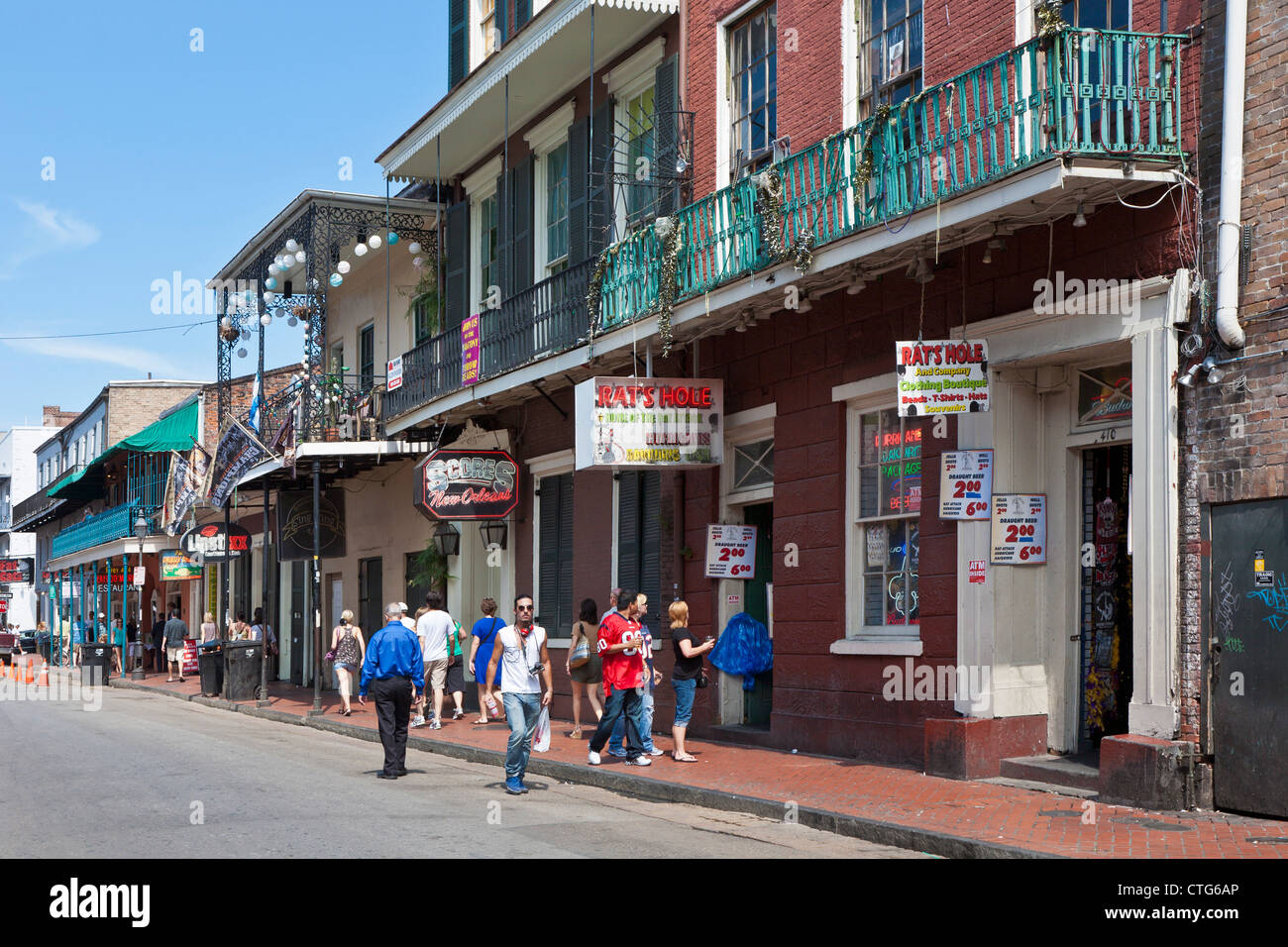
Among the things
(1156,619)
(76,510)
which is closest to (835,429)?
(1156,619)

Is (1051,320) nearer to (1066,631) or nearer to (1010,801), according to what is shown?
(1066,631)

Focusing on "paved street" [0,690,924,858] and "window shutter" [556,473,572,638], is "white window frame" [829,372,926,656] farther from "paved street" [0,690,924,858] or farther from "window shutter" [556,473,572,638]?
"window shutter" [556,473,572,638]

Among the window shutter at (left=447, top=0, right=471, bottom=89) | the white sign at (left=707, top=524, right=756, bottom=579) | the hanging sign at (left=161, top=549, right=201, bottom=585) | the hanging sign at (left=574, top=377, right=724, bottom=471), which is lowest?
the hanging sign at (left=161, top=549, right=201, bottom=585)

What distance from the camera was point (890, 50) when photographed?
43.5 feet

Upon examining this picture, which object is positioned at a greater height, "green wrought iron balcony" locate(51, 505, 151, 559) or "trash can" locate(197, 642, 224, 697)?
"green wrought iron balcony" locate(51, 505, 151, 559)

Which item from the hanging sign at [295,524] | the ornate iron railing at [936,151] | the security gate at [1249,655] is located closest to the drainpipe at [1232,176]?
the ornate iron railing at [936,151]

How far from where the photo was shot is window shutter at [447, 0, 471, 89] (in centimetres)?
2264

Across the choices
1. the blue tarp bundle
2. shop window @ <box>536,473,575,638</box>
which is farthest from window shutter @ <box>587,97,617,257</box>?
the blue tarp bundle

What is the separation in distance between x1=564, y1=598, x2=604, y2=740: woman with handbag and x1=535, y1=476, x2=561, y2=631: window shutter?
2.83 m

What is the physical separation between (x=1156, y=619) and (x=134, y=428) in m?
48.3

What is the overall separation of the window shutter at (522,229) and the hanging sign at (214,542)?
11.1m

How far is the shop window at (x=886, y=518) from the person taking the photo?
12930 millimetres

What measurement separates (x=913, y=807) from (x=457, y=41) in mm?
16396

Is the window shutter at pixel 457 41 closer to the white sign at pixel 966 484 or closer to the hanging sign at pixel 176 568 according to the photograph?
the white sign at pixel 966 484
